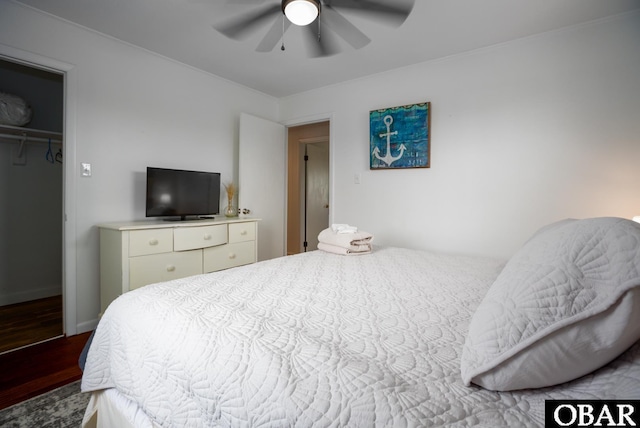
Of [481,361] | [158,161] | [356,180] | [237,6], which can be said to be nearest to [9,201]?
[158,161]

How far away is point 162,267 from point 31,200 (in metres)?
1.95

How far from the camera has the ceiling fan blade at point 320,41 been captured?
189 centimetres

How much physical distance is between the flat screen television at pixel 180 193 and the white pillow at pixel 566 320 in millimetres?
2803

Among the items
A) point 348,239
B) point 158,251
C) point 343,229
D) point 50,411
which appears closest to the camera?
point 50,411

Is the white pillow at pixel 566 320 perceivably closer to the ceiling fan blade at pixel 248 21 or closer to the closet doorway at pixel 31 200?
the ceiling fan blade at pixel 248 21

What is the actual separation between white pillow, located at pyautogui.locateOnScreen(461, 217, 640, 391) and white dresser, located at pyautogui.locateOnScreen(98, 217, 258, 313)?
2.44 metres

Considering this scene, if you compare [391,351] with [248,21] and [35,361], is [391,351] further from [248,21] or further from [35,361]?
[35,361]

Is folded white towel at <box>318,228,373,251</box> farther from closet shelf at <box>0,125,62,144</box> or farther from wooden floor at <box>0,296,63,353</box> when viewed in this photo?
closet shelf at <box>0,125,62,144</box>

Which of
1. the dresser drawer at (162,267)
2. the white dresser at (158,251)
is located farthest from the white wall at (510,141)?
the dresser drawer at (162,267)

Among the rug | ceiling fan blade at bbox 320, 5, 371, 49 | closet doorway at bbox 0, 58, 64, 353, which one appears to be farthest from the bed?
closet doorway at bbox 0, 58, 64, 353

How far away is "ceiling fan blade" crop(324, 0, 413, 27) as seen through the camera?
1604 mm

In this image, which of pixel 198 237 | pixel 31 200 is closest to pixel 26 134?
pixel 31 200

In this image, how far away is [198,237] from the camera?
9.06 ft

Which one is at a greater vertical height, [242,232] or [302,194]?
[302,194]
